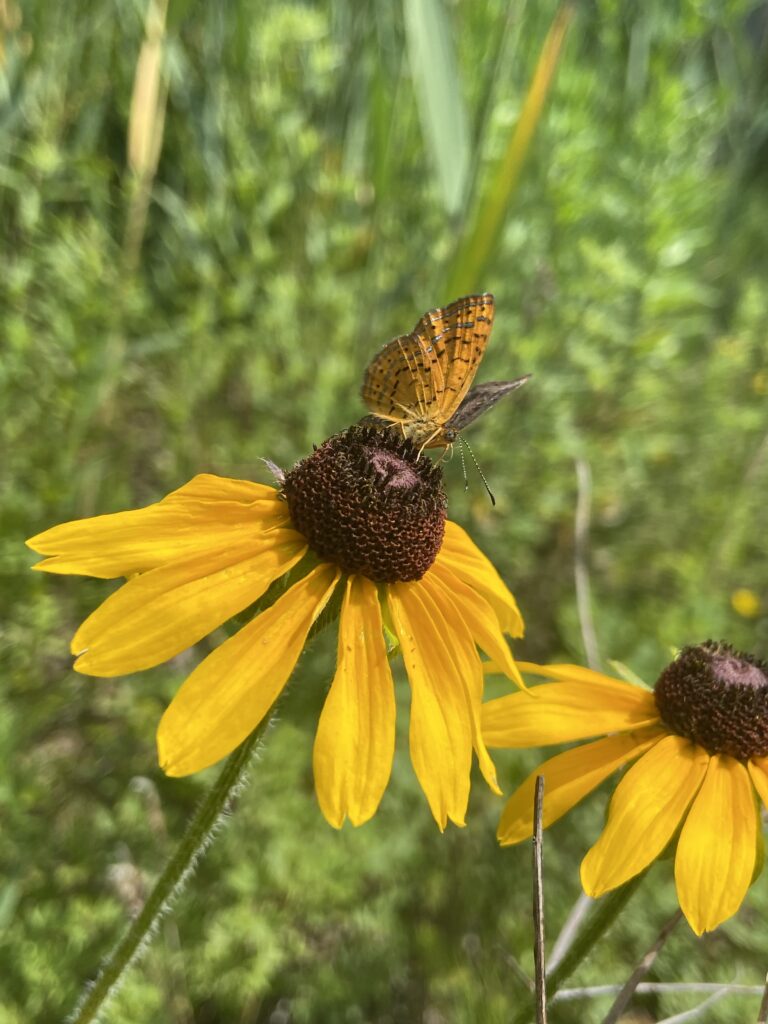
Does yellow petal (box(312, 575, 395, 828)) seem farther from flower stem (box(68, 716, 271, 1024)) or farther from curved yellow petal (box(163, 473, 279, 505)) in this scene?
curved yellow petal (box(163, 473, 279, 505))

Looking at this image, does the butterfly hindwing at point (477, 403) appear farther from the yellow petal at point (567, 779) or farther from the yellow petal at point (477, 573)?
the yellow petal at point (567, 779)

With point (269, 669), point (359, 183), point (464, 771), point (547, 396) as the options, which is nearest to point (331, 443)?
point (269, 669)

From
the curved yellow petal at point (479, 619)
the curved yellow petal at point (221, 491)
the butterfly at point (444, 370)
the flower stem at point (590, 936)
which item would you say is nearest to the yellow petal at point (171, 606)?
the curved yellow petal at point (221, 491)

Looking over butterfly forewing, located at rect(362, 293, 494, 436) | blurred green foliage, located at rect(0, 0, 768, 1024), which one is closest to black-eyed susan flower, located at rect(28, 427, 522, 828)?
butterfly forewing, located at rect(362, 293, 494, 436)

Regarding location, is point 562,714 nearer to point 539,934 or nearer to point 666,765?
point 666,765

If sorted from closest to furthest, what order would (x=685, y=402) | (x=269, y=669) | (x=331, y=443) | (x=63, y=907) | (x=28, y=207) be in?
(x=269, y=669)
(x=331, y=443)
(x=63, y=907)
(x=28, y=207)
(x=685, y=402)

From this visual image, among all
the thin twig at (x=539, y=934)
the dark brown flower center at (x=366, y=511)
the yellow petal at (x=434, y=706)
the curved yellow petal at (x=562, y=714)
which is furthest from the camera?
the curved yellow petal at (x=562, y=714)

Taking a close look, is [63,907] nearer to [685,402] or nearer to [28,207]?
[28,207]
